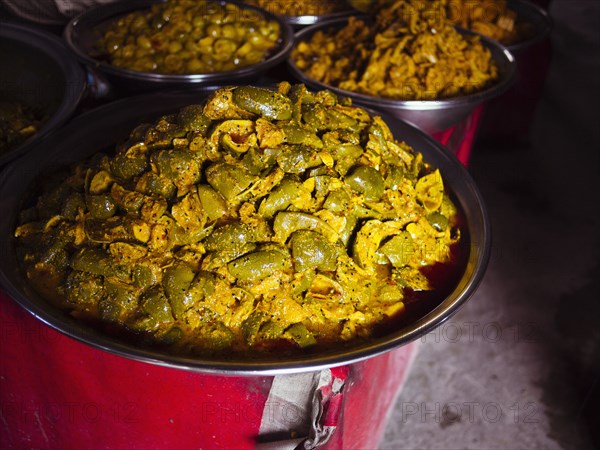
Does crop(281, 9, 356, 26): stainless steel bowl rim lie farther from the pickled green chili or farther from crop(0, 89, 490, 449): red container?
crop(0, 89, 490, 449): red container

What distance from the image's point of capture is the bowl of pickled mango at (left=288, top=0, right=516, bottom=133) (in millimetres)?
2111

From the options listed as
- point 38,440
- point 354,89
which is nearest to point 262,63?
point 354,89

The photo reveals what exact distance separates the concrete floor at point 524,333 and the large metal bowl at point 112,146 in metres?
1.16

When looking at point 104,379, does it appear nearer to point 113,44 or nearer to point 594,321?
point 113,44

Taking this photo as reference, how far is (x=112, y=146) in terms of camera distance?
1784mm

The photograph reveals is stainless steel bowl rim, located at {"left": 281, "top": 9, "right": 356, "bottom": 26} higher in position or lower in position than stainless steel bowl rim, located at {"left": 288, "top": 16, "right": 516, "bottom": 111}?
lower

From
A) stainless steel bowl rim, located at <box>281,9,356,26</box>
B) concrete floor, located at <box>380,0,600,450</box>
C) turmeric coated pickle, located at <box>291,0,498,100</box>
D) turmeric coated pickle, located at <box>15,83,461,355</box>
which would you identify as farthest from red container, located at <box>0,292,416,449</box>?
stainless steel bowl rim, located at <box>281,9,356,26</box>

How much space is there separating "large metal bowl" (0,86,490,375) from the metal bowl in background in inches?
13.4

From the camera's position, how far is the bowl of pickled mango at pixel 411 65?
2111 millimetres

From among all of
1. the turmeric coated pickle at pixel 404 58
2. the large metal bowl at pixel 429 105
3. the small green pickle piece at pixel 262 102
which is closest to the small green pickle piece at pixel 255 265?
the small green pickle piece at pixel 262 102

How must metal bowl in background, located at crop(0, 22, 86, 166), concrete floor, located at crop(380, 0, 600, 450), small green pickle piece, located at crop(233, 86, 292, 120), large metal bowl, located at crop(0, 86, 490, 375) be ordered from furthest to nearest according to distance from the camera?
concrete floor, located at crop(380, 0, 600, 450)
metal bowl in background, located at crop(0, 22, 86, 166)
small green pickle piece, located at crop(233, 86, 292, 120)
large metal bowl, located at crop(0, 86, 490, 375)

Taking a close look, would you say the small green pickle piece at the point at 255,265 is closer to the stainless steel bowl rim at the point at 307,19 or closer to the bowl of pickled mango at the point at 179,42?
the bowl of pickled mango at the point at 179,42

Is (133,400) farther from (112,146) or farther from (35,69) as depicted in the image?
(35,69)

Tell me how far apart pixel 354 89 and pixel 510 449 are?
1.61 m
